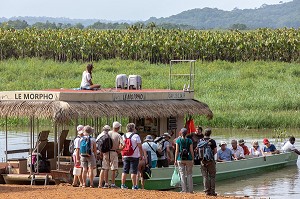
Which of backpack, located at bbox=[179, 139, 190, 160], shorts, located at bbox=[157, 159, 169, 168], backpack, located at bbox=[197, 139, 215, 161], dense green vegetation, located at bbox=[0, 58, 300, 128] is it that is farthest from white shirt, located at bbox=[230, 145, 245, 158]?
dense green vegetation, located at bbox=[0, 58, 300, 128]

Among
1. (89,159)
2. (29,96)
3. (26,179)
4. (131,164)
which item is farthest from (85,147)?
(29,96)

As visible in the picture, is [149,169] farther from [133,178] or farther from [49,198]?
[49,198]

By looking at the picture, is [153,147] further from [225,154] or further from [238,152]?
[238,152]

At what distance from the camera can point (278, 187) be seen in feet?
77.9

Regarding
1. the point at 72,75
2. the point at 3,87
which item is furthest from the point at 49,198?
the point at 72,75

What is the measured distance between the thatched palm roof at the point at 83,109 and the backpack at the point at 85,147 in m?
0.77

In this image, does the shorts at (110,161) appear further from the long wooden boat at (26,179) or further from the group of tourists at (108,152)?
the long wooden boat at (26,179)

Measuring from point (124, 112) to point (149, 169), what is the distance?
169cm

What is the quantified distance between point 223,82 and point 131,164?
29.2 metres

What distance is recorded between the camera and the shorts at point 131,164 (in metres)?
19.0

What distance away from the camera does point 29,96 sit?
2045 centimetres

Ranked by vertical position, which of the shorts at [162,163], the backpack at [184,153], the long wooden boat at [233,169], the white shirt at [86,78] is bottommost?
the long wooden boat at [233,169]

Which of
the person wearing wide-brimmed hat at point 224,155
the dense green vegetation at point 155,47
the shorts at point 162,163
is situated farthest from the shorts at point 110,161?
the dense green vegetation at point 155,47

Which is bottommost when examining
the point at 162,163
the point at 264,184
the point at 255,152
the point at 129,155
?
the point at 264,184
